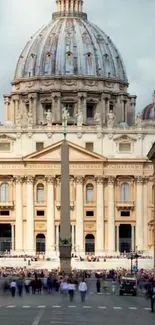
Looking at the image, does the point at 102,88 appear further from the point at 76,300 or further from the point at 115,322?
the point at 115,322

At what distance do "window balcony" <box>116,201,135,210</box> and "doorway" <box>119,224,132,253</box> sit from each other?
6.18 ft

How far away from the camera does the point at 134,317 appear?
4966 cm

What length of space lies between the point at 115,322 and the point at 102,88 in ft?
382

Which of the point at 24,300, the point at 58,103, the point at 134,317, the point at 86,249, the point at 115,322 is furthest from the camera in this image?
the point at 58,103

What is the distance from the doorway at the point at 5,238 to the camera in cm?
14175

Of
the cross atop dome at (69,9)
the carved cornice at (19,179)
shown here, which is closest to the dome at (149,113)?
the cross atop dome at (69,9)

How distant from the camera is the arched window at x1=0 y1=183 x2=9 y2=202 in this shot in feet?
467

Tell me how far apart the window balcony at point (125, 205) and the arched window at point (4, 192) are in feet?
33.6

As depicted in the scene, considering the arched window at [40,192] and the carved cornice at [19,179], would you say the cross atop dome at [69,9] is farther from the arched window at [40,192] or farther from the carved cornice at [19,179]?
the carved cornice at [19,179]

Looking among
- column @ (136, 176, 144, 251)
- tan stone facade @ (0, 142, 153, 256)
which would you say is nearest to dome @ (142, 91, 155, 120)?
tan stone facade @ (0, 142, 153, 256)

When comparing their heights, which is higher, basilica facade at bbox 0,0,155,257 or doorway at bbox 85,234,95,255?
basilica facade at bbox 0,0,155,257

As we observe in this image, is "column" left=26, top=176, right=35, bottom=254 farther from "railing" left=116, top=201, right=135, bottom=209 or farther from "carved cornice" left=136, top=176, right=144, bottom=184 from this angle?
"carved cornice" left=136, top=176, right=144, bottom=184

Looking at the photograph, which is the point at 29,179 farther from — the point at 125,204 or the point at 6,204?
the point at 125,204

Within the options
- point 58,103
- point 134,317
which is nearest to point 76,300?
point 134,317
